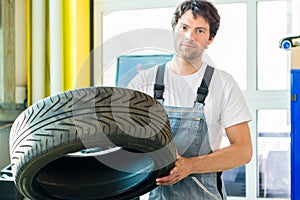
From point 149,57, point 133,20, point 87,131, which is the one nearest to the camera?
point 87,131

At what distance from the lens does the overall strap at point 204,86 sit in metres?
1.40

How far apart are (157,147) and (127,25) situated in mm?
2397

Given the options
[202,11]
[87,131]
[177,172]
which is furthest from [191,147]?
[87,131]

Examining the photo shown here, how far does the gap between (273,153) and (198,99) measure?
1.75 metres

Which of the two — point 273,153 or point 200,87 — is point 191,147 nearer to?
point 200,87

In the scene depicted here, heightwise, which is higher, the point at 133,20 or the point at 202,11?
the point at 133,20

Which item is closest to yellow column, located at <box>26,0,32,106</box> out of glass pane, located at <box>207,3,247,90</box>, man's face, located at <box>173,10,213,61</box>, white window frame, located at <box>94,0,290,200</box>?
white window frame, located at <box>94,0,290,200</box>

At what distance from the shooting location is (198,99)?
1406 millimetres

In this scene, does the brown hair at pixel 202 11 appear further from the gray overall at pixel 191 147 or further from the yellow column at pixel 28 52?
the yellow column at pixel 28 52

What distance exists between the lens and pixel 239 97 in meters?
1.40

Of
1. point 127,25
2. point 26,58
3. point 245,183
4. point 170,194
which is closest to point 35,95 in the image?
point 26,58

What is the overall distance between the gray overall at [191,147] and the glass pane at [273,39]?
1695mm

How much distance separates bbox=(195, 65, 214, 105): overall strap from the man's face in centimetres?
6

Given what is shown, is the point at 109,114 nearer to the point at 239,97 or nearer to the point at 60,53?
the point at 239,97
